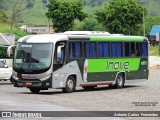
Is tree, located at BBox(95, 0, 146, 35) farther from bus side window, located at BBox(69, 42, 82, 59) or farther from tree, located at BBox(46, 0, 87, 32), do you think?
bus side window, located at BBox(69, 42, 82, 59)

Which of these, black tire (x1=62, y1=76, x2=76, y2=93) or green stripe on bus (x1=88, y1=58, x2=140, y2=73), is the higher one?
green stripe on bus (x1=88, y1=58, x2=140, y2=73)

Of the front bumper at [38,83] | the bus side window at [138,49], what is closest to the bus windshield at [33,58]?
the front bumper at [38,83]

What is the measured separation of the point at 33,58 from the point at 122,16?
6190 cm

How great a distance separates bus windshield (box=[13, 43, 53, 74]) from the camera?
93.9 feet

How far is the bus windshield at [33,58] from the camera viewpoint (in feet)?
93.9

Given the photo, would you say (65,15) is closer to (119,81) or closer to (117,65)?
(119,81)

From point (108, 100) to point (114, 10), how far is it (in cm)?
6672

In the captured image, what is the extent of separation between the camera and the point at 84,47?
31141mm

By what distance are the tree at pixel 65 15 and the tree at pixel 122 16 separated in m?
10.00

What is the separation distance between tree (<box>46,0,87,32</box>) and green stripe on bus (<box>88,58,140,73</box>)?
44.6 m

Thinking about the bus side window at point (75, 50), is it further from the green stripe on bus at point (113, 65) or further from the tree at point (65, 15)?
the tree at point (65, 15)

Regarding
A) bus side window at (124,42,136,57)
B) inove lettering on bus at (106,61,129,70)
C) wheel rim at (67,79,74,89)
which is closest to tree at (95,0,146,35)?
bus side window at (124,42,136,57)

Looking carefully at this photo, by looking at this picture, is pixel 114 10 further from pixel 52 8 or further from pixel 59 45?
pixel 59 45

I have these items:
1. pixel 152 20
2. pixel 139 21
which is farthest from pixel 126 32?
pixel 152 20
